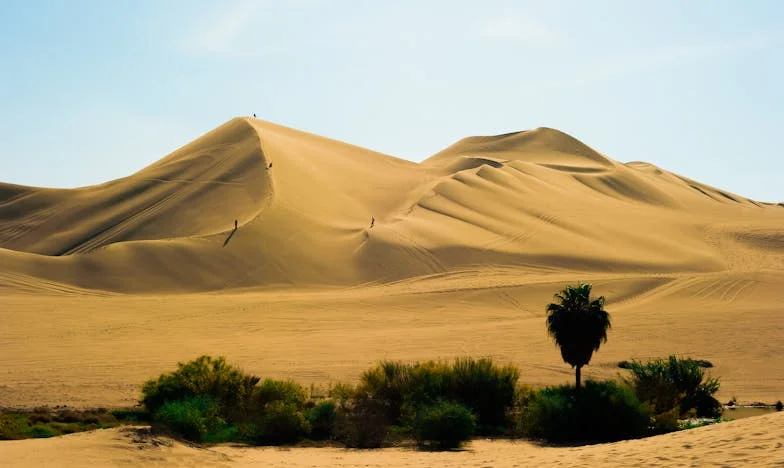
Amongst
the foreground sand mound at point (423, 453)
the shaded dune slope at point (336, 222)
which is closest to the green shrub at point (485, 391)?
the foreground sand mound at point (423, 453)

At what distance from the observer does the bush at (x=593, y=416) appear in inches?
897

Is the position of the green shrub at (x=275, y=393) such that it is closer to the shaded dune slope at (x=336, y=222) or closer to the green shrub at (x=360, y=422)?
the green shrub at (x=360, y=422)

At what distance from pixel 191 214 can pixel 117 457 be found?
53.8m

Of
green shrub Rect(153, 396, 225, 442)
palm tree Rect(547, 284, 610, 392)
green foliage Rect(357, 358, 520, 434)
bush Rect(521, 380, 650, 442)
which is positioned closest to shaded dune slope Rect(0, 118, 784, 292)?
green foliage Rect(357, 358, 520, 434)

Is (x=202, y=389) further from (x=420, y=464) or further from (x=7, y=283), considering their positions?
(x=7, y=283)

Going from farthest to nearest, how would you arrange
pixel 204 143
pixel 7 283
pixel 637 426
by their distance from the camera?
pixel 204 143, pixel 7 283, pixel 637 426

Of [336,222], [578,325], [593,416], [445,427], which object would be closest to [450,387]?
[578,325]

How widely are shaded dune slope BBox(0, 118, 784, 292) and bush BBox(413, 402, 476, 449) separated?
3437 centimetres

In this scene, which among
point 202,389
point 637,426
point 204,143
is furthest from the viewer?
point 204,143

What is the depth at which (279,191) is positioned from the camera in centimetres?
7094

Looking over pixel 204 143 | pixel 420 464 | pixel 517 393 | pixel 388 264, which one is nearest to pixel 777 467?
pixel 420 464

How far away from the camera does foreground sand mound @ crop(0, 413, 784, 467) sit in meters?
13.3

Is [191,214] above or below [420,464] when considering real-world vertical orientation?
above

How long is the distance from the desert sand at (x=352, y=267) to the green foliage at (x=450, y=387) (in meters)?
3.35
